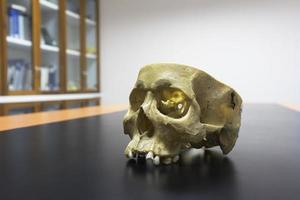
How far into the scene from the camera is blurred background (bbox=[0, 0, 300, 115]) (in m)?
2.45

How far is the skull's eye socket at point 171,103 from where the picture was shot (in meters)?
0.47

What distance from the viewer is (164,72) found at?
47 cm

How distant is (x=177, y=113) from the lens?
18.8 inches

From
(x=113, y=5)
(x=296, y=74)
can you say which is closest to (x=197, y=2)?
(x=113, y=5)

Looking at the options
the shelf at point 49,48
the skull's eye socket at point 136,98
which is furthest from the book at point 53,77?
the skull's eye socket at point 136,98

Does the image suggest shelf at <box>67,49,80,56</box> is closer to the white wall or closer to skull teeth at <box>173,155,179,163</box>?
the white wall

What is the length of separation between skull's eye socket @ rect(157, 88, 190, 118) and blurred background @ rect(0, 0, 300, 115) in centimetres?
198

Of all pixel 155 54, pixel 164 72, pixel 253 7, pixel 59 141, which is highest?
pixel 253 7

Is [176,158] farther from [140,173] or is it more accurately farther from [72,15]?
[72,15]

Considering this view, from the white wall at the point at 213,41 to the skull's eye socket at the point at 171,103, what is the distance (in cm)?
286

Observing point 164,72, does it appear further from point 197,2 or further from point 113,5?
point 113,5

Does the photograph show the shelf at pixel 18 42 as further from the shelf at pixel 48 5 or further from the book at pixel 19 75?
the shelf at pixel 48 5

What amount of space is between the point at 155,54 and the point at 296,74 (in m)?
1.53

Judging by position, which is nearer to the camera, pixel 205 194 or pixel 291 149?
pixel 205 194
